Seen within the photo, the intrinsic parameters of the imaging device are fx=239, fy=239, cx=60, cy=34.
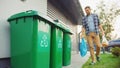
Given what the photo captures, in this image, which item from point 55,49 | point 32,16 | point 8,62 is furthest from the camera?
point 55,49

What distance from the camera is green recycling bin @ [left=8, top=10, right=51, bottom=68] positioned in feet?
12.5

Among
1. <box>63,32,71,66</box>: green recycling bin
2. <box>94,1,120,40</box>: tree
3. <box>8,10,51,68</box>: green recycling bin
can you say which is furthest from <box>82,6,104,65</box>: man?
<box>94,1,120,40</box>: tree

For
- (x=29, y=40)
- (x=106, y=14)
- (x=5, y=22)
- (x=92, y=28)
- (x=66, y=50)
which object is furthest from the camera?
(x=106, y=14)

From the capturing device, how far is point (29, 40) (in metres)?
3.83

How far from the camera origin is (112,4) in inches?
1232

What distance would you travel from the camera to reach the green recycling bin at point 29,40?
12.5ft

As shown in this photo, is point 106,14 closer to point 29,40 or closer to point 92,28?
point 92,28

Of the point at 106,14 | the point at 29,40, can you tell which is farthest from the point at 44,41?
the point at 106,14

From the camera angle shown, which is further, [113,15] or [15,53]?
[113,15]

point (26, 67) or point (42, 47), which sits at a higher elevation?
point (42, 47)

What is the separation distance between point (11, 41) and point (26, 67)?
70 centimetres

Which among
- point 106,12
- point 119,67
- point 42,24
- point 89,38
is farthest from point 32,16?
point 106,12

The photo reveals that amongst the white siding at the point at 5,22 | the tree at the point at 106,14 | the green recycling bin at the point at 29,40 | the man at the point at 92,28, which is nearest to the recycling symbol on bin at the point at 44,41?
the green recycling bin at the point at 29,40

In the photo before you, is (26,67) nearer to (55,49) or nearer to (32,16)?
(32,16)
